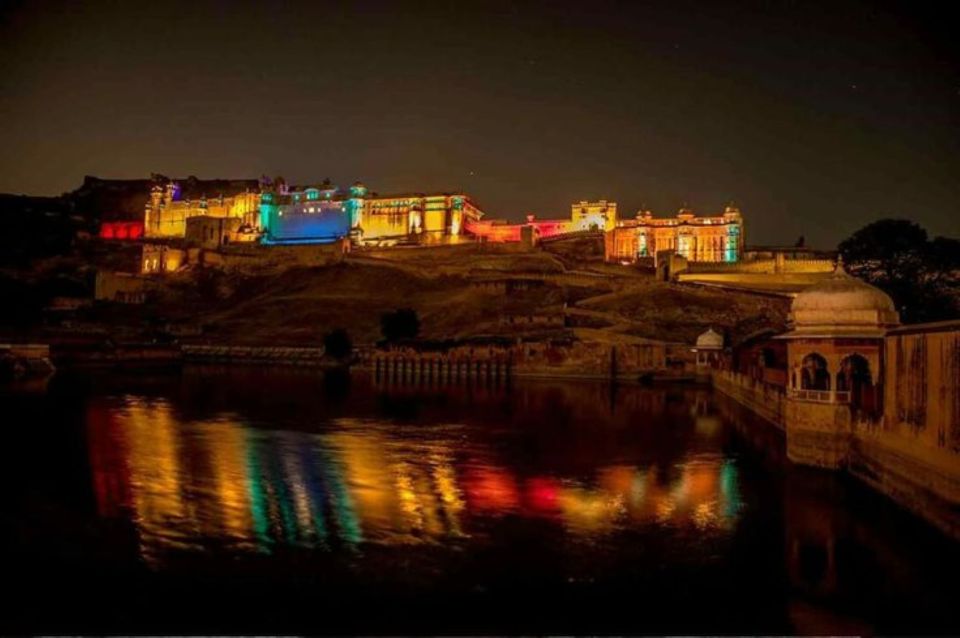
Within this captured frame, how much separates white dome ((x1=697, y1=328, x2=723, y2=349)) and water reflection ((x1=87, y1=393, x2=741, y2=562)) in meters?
25.0

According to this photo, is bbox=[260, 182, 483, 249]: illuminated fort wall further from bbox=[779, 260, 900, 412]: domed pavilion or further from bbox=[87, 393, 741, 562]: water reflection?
bbox=[779, 260, 900, 412]: domed pavilion

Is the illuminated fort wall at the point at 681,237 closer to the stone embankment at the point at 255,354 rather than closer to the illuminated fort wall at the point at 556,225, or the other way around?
the illuminated fort wall at the point at 556,225

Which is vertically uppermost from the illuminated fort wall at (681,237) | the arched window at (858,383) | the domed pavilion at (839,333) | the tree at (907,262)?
the illuminated fort wall at (681,237)

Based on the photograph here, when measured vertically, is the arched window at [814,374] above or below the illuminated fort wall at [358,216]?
below

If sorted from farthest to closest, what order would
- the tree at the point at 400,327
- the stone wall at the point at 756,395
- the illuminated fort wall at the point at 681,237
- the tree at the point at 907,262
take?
the illuminated fort wall at the point at 681,237 → the tree at the point at 400,327 → the tree at the point at 907,262 → the stone wall at the point at 756,395

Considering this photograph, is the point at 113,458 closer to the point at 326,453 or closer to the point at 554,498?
the point at 326,453

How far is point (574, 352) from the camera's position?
179ft

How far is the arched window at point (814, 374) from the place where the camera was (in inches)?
827

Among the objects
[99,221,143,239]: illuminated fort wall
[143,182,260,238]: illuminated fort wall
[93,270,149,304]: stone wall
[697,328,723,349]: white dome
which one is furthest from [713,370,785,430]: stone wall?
[99,221,143,239]: illuminated fort wall

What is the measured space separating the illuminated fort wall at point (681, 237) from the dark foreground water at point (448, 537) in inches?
2495

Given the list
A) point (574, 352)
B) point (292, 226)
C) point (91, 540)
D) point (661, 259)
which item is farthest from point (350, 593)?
point (292, 226)

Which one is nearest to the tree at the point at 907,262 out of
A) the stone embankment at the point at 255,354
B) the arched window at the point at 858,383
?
the arched window at the point at 858,383

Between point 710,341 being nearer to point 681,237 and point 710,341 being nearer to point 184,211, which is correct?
point 681,237

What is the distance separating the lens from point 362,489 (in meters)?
18.3
